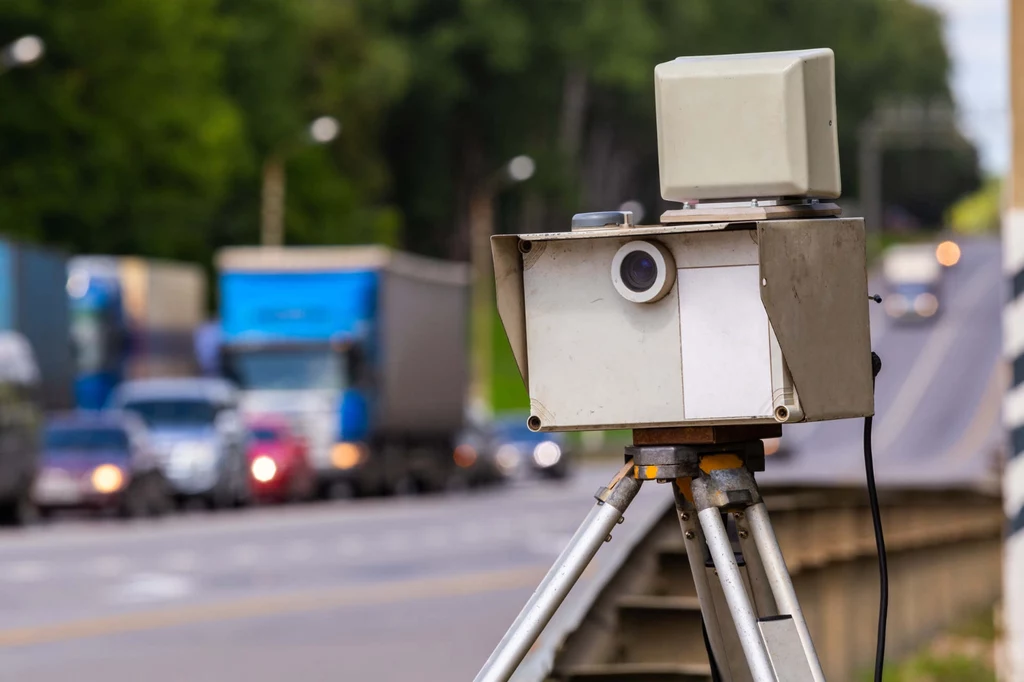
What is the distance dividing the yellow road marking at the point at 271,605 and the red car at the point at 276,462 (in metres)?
16.3

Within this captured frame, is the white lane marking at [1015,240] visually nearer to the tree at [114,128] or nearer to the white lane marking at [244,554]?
the white lane marking at [244,554]

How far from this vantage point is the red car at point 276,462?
133 feet

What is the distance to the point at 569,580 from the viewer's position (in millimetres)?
4535

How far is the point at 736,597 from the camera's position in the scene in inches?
177

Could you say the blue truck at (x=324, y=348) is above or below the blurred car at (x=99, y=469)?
above

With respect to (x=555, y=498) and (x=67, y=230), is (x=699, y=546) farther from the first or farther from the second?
(x=67, y=230)

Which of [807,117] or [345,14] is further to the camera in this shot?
[345,14]

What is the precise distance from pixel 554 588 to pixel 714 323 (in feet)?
1.80

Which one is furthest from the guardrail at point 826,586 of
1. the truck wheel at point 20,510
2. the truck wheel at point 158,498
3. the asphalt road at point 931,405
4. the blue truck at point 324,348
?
the asphalt road at point 931,405

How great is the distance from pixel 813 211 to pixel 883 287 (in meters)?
97.3

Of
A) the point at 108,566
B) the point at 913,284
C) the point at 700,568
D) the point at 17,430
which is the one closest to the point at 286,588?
the point at 108,566

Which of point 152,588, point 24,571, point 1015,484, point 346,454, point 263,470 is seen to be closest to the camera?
point 1015,484

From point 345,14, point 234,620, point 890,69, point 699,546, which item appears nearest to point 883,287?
point 345,14

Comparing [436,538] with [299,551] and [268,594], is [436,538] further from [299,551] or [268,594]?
[268,594]
